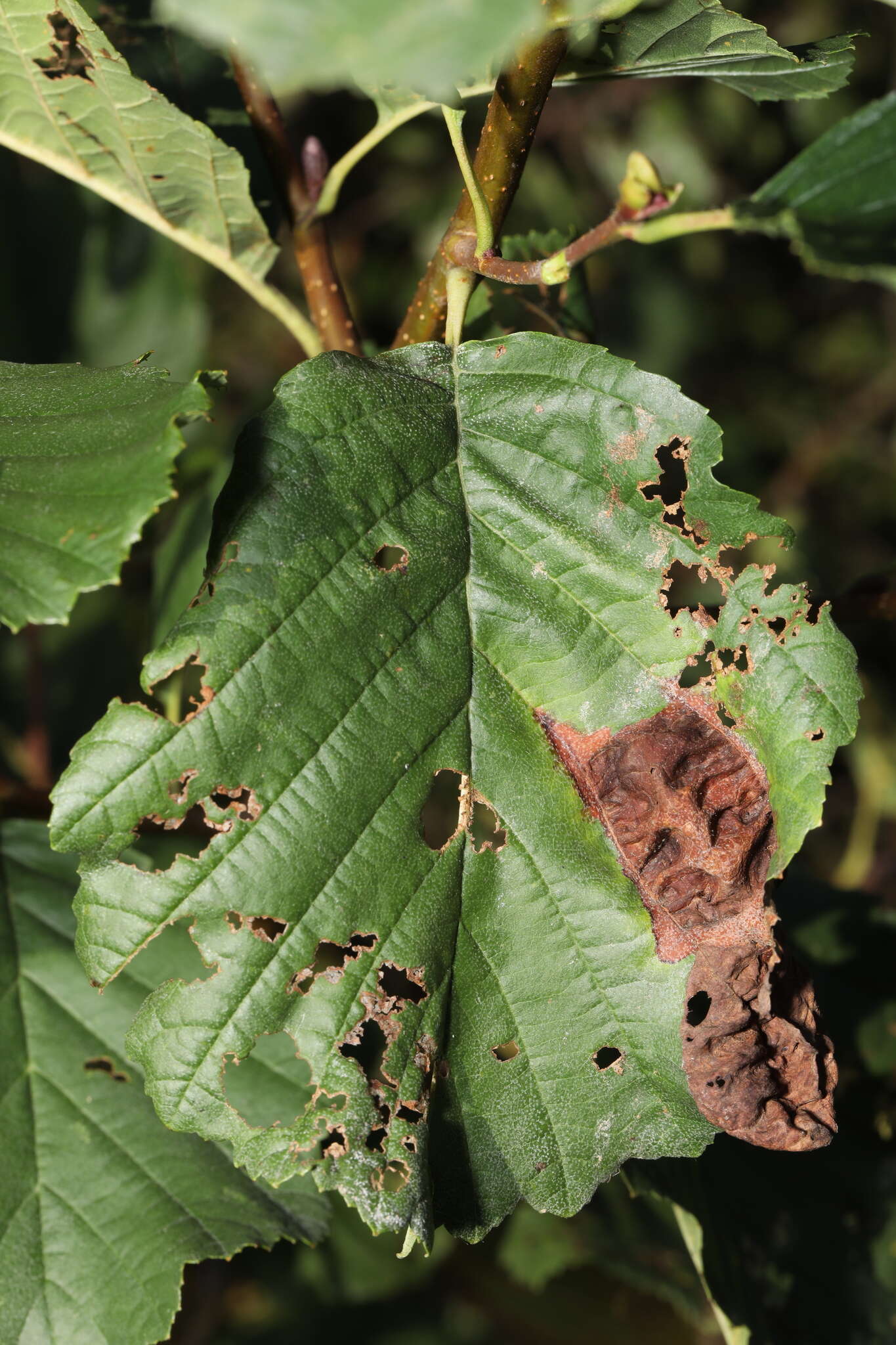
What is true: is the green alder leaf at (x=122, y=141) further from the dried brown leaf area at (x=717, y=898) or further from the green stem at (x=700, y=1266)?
the green stem at (x=700, y=1266)

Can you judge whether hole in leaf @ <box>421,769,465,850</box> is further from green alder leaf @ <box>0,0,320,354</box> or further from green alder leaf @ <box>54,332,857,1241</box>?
green alder leaf @ <box>0,0,320,354</box>

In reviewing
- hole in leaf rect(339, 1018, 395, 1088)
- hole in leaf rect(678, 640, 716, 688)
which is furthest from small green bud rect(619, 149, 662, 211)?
hole in leaf rect(339, 1018, 395, 1088)

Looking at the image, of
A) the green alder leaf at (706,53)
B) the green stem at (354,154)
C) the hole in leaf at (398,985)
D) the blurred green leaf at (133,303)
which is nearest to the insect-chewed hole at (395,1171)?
the hole in leaf at (398,985)

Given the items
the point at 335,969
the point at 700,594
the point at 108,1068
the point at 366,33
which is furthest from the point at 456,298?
the point at 108,1068

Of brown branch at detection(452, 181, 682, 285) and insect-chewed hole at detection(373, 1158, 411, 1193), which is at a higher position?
brown branch at detection(452, 181, 682, 285)

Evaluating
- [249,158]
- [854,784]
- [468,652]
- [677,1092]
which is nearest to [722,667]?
[468,652]

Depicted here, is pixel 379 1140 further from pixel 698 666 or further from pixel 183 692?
pixel 183 692
